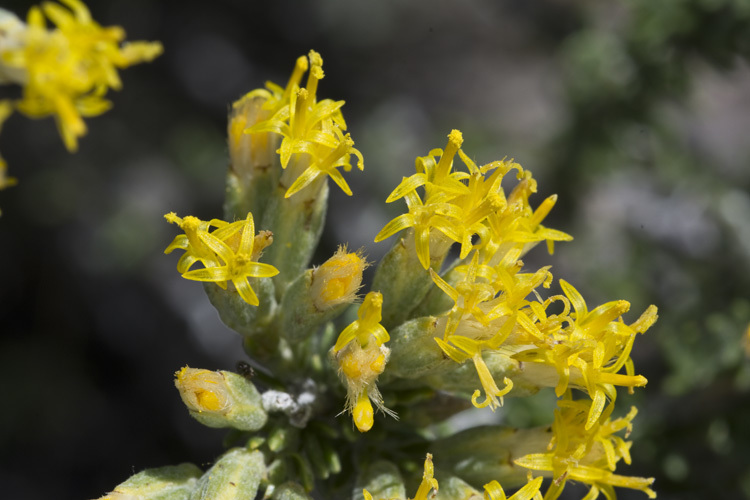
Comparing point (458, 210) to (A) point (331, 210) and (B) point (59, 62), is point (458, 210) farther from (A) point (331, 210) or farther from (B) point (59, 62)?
(A) point (331, 210)

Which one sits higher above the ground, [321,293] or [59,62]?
[59,62]

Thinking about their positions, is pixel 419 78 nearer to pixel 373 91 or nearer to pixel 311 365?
pixel 373 91

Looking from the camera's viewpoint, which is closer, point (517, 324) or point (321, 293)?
point (517, 324)

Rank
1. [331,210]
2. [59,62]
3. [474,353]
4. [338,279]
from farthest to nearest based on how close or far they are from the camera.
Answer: [331,210] → [338,279] → [474,353] → [59,62]

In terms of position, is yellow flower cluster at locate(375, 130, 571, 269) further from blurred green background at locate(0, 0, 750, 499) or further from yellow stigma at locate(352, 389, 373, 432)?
blurred green background at locate(0, 0, 750, 499)

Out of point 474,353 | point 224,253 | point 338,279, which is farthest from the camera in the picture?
point 338,279

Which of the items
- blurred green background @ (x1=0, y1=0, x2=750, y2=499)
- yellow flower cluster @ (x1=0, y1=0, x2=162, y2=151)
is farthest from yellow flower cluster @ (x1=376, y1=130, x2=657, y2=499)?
blurred green background @ (x1=0, y1=0, x2=750, y2=499)

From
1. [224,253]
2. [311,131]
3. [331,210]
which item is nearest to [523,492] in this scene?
[224,253]
